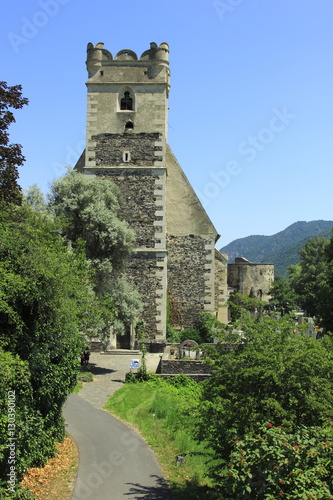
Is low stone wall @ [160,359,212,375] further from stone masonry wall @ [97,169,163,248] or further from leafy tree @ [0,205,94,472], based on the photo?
leafy tree @ [0,205,94,472]

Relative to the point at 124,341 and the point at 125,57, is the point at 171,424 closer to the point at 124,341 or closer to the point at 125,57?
the point at 124,341

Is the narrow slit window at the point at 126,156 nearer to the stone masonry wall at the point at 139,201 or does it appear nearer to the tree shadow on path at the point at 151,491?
the stone masonry wall at the point at 139,201

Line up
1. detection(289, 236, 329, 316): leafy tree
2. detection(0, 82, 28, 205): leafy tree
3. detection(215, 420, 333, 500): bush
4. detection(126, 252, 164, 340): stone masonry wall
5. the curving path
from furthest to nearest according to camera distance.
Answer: detection(289, 236, 329, 316): leafy tree
detection(126, 252, 164, 340): stone masonry wall
detection(0, 82, 28, 205): leafy tree
the curving path
detection(215, 420, 333, 500): bush

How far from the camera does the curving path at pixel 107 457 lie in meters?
11.1

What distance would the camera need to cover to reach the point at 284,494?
7.71m

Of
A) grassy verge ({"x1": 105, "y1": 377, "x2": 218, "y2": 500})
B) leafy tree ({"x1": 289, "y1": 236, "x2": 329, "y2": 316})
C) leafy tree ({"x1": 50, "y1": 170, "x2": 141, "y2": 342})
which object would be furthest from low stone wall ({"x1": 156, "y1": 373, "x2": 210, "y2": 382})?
leafy tree ({"x1": 289, "y1": 236, "x2": 329, "y2": 316})

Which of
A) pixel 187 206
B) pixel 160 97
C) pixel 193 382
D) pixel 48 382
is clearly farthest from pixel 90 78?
pixel 48 382

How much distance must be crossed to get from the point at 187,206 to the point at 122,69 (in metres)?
8.84

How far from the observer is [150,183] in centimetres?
3042

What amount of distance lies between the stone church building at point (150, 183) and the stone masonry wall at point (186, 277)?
0.06 meters

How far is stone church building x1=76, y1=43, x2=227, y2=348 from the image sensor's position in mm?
A: 30281

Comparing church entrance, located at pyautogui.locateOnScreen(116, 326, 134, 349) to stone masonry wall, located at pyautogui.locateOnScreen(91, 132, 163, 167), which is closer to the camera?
stone masonry wall, located at pyautogui.locateOnScreen(91, 132, 163, 167)

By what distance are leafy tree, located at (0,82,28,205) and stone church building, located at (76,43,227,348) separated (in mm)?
A: 11428

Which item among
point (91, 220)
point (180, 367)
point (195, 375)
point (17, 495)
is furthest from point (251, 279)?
point (17, 495)
